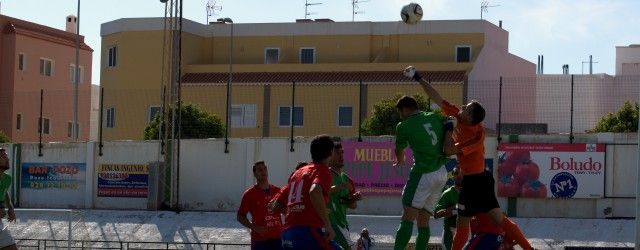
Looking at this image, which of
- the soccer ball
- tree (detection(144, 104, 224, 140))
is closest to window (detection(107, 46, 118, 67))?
tree (detection(144, 104, 224, 140))

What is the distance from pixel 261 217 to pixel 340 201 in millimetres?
2034

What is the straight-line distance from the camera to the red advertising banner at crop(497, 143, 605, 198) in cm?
Answer: 3272

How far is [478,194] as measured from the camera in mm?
13156

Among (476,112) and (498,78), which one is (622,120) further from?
(476,112)

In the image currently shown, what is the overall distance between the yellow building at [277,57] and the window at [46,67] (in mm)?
8574

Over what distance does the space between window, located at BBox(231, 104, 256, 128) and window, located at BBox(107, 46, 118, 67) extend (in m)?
8.96

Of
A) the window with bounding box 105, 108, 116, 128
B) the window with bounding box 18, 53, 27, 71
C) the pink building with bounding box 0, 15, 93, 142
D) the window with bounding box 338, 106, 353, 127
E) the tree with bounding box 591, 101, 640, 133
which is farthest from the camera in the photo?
the window with bounding box 18, 53, 27, 71

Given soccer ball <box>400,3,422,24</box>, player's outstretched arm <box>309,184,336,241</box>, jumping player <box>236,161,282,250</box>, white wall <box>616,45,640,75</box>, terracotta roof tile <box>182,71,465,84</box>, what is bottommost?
jumping player <box>236,161,282,250</box>

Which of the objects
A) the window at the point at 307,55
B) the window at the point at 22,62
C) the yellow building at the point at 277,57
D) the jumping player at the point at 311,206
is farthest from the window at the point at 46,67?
the jumping player at the point at 311,206

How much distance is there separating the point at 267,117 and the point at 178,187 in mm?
20876

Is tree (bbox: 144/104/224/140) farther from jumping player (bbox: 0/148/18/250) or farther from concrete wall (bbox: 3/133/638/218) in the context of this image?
jumping player (bbox: 0/148/18/250)

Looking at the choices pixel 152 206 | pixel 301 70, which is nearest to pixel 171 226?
pixel 152 206

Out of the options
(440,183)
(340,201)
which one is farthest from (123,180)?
(440,183)

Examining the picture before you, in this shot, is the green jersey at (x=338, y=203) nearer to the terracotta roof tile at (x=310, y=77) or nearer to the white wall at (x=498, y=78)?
the white wall at (x=498, y=78)
